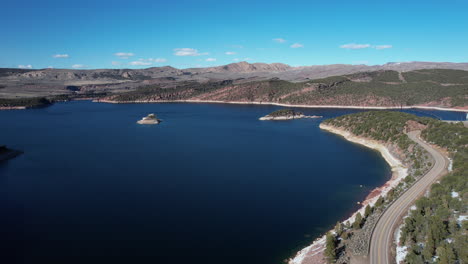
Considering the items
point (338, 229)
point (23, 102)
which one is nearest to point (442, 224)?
point (338, 229)

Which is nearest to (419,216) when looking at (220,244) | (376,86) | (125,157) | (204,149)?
(220,244)

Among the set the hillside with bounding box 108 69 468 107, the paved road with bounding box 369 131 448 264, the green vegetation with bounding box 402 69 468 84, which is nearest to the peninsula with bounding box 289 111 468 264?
the paved road with bounding box 369 131 448 264

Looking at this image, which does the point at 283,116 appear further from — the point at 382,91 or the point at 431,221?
the point at 431,221

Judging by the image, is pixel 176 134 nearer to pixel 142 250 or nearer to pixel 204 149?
pixel 204 149

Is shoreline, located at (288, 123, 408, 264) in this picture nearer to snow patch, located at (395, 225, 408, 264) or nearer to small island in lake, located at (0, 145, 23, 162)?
snow patch, located at (395, 225, 408, 264)

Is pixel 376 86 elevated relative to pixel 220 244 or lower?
elevated

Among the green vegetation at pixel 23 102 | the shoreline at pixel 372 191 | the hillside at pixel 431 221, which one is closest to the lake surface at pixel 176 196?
the shoreline at pixel 372 191
